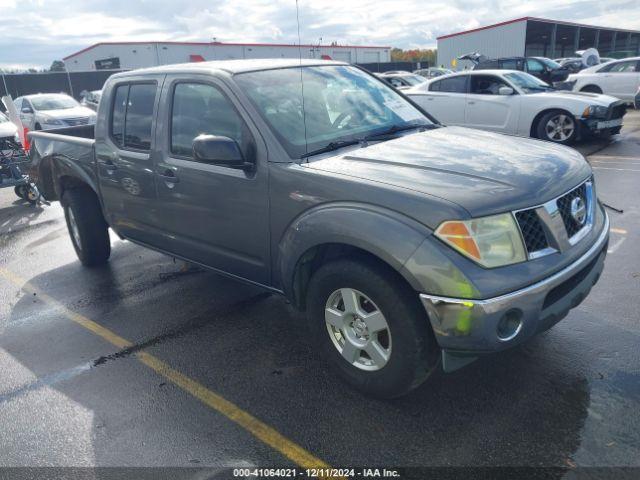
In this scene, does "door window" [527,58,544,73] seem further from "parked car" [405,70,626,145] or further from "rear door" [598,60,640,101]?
"parked car" [405,70,626,145]

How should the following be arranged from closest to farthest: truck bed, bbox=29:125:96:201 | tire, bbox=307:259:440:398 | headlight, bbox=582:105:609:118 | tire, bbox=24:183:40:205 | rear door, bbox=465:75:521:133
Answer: tire, bbox=307:259:440:398 → truck bed, bbox=29:125:96:201 → tire, bbox=24:183:40:205 → headlight, bbox=582:105:609:118 → rear door, bbox=465:75:521:133

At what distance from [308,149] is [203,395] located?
1622 mm

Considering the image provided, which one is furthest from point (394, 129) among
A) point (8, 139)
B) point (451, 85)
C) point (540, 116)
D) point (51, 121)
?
point (51, 121)

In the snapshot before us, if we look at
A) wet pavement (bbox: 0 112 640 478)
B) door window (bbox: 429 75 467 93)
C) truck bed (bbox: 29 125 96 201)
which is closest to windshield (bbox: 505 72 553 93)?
door window (bbox: 429 75 467 93)

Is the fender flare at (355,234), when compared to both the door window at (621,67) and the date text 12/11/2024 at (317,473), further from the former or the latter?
the door window at (621,67)

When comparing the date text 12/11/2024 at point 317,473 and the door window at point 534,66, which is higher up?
the door window at point 534,66

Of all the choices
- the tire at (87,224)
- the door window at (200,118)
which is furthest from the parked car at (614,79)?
the door window at (200,118)

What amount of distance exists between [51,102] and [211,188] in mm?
16857

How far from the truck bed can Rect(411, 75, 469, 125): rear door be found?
7.33 m

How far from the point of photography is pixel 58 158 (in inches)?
205

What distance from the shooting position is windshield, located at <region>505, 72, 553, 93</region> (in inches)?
→ 401

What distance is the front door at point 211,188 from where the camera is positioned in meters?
3.25

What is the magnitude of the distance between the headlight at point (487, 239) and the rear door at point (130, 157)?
2460 millimetres

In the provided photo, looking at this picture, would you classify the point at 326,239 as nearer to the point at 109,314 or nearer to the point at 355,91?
the point at 355,91
